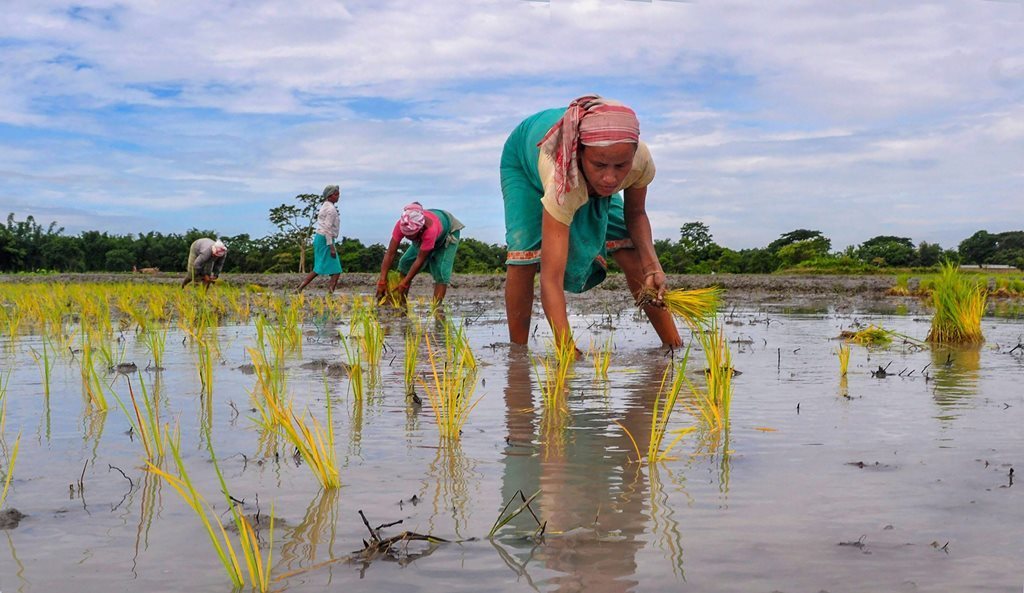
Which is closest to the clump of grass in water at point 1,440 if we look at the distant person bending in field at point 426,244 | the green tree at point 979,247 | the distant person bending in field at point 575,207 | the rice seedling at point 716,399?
the rice seedling at point 716,399

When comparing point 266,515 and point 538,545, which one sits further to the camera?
point 266,515

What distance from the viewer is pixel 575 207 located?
3756 millimetres

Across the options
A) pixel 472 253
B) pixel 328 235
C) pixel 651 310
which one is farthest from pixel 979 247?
pixel 651 310

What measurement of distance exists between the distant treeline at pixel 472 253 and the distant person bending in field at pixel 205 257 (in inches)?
393

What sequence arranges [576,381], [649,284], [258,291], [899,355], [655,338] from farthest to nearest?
[258,291] < [655,338] < [899,355] < [649,284] < [576,381]

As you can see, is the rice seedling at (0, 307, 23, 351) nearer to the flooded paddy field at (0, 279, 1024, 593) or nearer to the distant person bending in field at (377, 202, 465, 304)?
the flooded paddy field at (0, 279, 1024, 593)

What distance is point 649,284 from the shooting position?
13.0 ft

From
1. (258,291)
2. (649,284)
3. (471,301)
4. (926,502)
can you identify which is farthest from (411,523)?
(258,291)

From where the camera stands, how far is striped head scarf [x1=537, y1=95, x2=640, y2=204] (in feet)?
11.3

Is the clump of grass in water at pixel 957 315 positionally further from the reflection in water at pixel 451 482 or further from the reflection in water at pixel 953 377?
the reflection in water at pixel 451 482

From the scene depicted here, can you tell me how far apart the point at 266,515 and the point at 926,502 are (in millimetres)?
1318

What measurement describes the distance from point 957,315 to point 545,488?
151 inches

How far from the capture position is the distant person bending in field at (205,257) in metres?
11.9

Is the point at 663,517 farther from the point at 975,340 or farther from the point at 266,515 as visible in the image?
the point at 975,340
